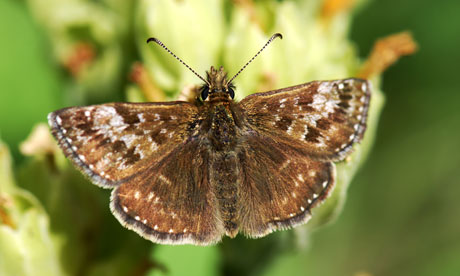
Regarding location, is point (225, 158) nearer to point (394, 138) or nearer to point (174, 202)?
point (174, 202)

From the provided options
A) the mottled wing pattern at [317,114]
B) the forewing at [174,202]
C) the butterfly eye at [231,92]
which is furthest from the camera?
the butterfly eye at [231,92]

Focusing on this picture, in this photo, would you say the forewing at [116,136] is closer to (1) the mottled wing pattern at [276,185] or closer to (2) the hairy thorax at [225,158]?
(2) the hairy thorax at [225,158]

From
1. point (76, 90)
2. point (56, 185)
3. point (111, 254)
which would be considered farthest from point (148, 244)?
point (76, 90)

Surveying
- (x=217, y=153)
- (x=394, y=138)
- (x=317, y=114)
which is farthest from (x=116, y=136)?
(x=394, y=138)

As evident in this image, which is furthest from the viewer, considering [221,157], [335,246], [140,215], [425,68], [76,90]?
[335,246]

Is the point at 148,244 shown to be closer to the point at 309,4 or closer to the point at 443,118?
the point at 309,4

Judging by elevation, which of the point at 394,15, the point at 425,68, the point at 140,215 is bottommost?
the point at 140,215

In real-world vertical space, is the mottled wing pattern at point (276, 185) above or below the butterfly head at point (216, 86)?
below

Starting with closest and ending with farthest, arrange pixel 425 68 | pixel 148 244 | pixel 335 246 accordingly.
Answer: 1. pixel 148 244
2. pixel 425 68
3. pixel 335 246

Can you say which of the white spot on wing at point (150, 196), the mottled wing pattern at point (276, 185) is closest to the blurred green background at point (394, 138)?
the mottled wing pattern at point (276, 185)
